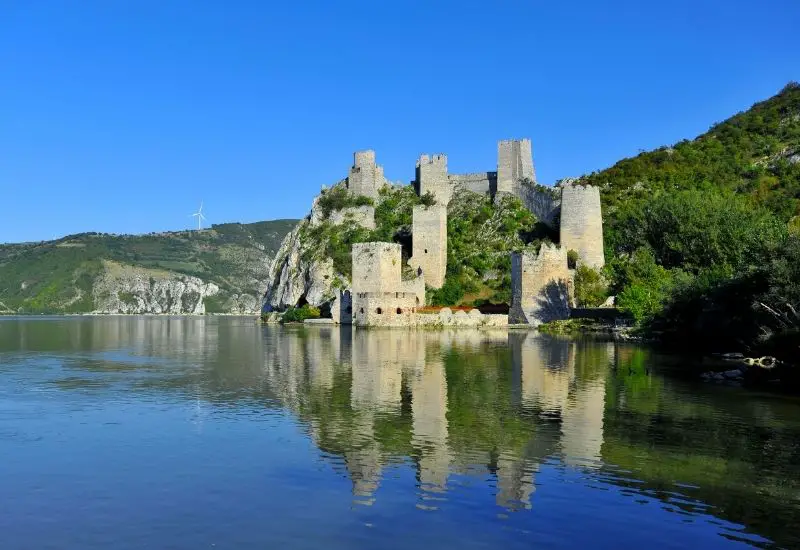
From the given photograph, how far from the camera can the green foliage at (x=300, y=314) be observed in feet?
193

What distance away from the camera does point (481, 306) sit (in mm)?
51750

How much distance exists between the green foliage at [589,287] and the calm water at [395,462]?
27.3 metres

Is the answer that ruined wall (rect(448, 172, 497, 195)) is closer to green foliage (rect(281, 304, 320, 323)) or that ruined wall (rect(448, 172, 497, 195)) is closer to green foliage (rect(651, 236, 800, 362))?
green foliage (rect(281, 304, 320, 323))

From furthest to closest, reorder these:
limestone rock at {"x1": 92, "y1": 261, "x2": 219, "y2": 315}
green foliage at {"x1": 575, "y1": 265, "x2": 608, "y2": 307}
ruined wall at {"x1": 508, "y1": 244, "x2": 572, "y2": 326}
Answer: limestone rock at {"x1": 92, "y1": 261, "x2": 219, "y2": 315}, green foliage at {"x1": 575, "y1": 265, "x2": 608, "y2": 307}, ruined wall at {"x1": 508, "y1": 244, "x2": 572, "y2": 326}

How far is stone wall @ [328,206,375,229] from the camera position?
61.8 m

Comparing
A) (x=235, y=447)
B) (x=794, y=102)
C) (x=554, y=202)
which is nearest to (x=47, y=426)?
(x=235, y=447)

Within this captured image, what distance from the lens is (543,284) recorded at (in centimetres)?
4541

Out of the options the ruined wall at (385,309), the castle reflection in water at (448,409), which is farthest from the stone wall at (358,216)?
the castle reflection in water at (448,409)

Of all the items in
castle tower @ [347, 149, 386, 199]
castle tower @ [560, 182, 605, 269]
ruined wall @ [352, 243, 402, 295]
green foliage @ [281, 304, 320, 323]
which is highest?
castle tower @ [347, 149, 386, 199]

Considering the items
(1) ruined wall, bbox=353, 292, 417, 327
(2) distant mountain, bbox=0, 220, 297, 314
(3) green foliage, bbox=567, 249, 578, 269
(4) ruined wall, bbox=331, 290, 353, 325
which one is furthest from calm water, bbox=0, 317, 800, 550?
(2) distant mountain, bbox=0, 220, 297, 314

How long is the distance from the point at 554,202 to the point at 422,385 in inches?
1426

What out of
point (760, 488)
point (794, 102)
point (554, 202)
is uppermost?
point (794, 102)

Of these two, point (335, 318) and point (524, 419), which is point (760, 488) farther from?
point (335, 318)

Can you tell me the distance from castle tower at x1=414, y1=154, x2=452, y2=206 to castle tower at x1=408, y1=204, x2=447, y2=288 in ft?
24.6
